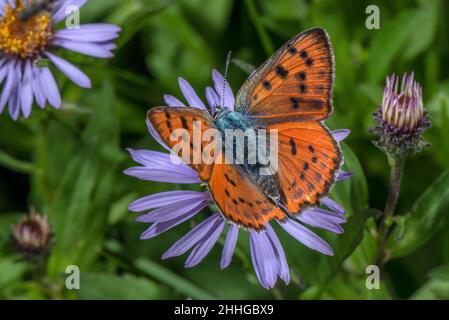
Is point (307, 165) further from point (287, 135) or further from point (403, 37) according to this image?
point (403, 37)

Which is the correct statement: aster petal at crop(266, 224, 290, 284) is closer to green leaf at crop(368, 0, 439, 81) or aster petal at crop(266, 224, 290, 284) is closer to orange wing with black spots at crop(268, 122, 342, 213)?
orange wing with black spots at crop(268, 122, 342, 213)

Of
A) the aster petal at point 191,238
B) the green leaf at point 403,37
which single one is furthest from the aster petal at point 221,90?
the green leaf at point 403,37

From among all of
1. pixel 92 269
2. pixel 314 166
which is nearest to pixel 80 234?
pixel 92 269

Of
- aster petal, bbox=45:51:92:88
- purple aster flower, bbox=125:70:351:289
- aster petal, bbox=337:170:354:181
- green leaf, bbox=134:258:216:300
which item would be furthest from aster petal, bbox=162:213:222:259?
aster petal, bbox=45:51:92:88


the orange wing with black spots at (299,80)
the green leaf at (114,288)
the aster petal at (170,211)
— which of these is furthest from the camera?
the green leaf at (114,288)

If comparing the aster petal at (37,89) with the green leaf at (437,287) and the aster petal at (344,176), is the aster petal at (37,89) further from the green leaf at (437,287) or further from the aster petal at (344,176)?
the green leaf at (437,287)

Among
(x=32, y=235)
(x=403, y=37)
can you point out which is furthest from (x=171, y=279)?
(x=403, y=37)

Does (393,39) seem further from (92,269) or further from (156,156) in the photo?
(92,269)
